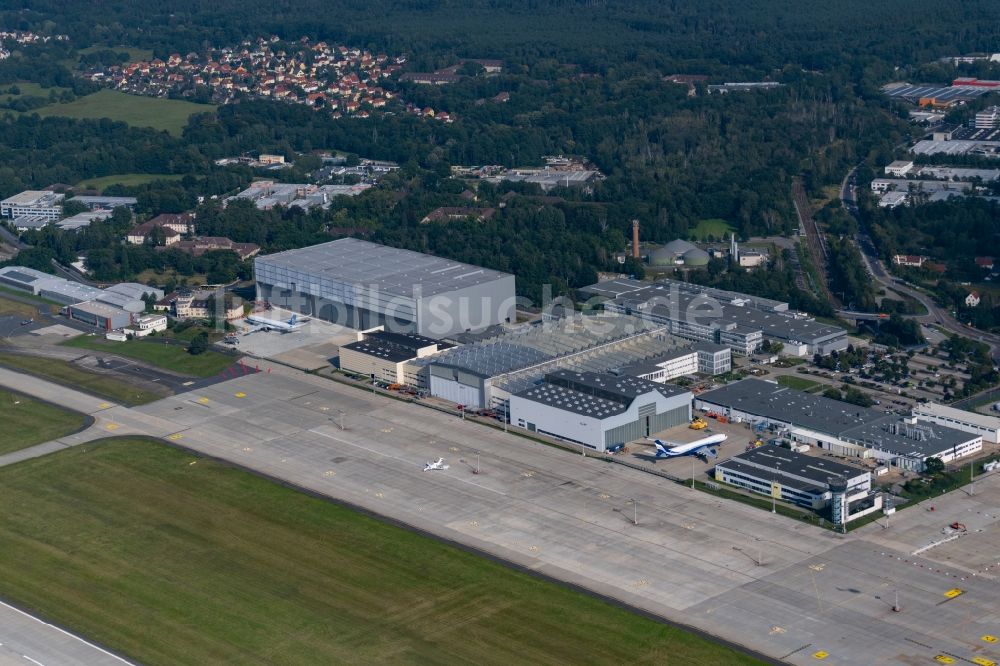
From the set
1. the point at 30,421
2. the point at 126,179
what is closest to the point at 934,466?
the point at 30,421

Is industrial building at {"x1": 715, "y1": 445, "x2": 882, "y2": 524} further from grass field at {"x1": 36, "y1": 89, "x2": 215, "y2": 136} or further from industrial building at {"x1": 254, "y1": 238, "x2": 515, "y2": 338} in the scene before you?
grass field at {"x1": 36, "y1": 89, "x2": 215, "y2": 136}

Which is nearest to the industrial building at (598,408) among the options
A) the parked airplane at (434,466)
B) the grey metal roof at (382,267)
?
the parked airplane at (434,466)

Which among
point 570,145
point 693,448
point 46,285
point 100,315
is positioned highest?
point 570,145

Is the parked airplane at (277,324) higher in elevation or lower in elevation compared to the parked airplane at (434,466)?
lower

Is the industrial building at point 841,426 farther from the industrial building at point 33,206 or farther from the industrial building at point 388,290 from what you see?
the industrial building at point 33,206

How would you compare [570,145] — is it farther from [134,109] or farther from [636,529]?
[636,529]

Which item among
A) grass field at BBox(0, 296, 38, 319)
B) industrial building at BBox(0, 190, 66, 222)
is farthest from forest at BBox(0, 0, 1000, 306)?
grass field at BBox(0, 296, 38, 319)
